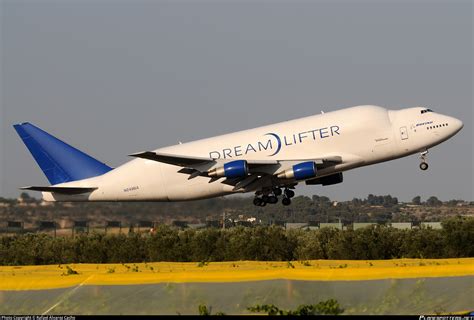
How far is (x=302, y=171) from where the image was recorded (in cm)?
4362

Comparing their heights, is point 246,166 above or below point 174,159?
below

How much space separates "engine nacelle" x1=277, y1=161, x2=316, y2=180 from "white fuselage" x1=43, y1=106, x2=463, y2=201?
0.58m

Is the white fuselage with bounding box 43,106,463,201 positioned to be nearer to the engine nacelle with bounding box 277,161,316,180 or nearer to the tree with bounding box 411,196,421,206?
the engine nacelle with bounding box 277,161,316,180

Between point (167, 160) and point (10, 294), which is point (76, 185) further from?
point (10, 294)

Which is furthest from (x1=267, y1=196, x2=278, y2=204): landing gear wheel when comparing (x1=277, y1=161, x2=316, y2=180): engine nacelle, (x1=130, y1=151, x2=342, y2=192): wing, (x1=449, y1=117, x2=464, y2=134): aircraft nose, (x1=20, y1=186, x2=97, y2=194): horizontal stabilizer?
(x1=449, y1=117, x2=464, y2=134): aircraft nose

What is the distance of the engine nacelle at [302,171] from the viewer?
143 ft

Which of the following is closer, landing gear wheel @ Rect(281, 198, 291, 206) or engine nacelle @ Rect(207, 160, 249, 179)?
engine nacelle @ Rect(207, 160, 249, 179)

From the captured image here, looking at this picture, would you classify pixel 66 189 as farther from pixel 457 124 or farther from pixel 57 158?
pixel 457 124

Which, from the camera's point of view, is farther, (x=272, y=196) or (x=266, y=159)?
(x=272, y=196)

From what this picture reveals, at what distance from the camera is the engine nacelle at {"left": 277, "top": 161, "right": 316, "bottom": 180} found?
43.5 meters

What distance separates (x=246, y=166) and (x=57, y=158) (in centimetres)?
1174

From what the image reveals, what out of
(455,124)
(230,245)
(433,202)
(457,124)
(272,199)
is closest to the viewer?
(455,124)

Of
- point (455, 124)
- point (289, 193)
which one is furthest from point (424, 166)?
point (289, 193)

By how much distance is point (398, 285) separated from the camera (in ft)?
82.5
